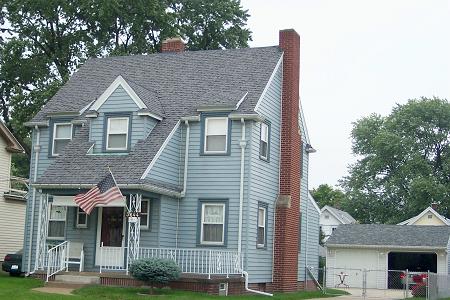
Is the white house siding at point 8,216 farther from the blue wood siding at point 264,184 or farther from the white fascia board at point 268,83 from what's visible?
the white fascia board at point 268,83

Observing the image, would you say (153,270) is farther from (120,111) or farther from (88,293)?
(120,111)

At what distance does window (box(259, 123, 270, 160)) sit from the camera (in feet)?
89.1

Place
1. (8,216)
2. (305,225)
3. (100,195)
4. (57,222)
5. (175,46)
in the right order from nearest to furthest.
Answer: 1. (100,195)
2. (57,222)
3. (305,225)
4. (175,46)
5. (8,216)

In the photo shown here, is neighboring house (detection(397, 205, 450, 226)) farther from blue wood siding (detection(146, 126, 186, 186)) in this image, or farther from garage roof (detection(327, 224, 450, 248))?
blue wood siding (detection(146, 126, 186, 186))

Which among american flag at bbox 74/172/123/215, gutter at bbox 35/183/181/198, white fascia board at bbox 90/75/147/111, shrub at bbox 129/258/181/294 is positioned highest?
white fascia board at bbox 90/75/147/111

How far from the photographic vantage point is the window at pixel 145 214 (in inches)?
1008

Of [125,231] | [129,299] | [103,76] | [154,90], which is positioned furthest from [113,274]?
[103,76]

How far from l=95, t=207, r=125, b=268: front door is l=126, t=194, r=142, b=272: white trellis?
706 millimetres

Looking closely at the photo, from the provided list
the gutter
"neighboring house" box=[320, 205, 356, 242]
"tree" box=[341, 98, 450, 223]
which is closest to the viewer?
the gutter

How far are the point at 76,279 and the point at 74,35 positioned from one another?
2190cm

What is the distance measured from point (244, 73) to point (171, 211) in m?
6.52

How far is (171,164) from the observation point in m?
26.3

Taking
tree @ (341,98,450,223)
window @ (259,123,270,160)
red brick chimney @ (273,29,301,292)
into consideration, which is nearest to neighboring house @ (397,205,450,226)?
tree @ (341,98,450,223)

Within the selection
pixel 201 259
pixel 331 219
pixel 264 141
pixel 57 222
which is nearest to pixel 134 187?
pixel 201 259
